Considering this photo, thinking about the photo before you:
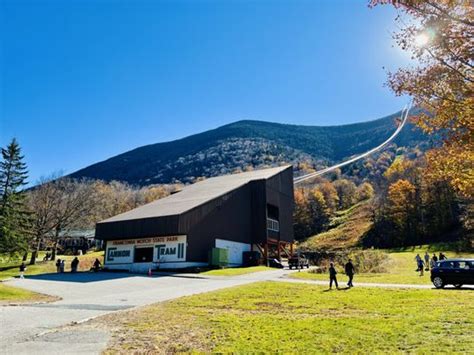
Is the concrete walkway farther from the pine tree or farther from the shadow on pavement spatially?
the pine tree

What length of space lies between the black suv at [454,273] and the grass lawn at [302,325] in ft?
14.7

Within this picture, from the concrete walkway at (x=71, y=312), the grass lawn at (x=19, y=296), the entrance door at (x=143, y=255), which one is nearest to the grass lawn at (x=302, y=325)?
the concrete walkway at (x=71, y=312)

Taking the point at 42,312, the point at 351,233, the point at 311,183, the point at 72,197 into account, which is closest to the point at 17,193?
the point at 72,197

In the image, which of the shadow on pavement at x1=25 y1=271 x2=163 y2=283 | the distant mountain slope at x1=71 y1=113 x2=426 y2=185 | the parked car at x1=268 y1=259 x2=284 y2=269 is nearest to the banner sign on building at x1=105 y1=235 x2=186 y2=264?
the shadow on pavement at x1=25 y1=271 x2=163 y2=283

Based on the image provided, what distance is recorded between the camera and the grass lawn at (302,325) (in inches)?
312

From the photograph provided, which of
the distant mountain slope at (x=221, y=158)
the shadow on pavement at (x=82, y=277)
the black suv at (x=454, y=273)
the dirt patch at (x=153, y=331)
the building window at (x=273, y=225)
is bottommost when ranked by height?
the dirt patch at (x=153, y=331)

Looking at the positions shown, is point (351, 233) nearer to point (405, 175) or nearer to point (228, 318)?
point (405, 175)

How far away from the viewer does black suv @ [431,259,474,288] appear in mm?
19547

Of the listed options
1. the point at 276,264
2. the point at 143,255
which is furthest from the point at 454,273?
the point at 143,255

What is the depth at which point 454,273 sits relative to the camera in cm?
1978

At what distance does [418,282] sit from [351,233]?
61077mm

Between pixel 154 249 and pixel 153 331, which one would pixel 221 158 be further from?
pixel 153 331

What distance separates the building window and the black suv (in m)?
25.1

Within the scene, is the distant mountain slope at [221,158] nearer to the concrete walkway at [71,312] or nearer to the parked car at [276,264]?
the parked car at [276,264]
